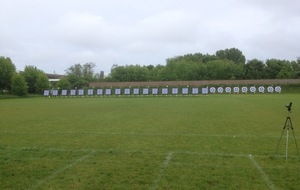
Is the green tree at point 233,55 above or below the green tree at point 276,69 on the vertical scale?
above

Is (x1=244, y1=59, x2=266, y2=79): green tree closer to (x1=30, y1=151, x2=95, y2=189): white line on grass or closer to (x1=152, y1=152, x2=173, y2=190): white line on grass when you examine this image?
(x1=152, y1=152, x2=173, y2=190): white line on grass

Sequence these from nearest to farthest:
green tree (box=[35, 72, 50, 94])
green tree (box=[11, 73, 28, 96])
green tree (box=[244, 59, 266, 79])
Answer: green tree (box=[11, 73, 28, 96]), green tree (box=[35, 72, 50, 94]), green tree (box=[244, 59, 266, 79])

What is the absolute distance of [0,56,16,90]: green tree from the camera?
157 ft

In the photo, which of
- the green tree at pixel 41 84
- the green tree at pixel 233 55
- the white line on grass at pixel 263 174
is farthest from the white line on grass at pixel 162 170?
the green tree at pixel 233 55

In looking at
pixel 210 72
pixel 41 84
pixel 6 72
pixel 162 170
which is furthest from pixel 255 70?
pixel 162 170

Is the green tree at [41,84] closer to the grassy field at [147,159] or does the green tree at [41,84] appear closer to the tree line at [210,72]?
the tree line at [210,72]

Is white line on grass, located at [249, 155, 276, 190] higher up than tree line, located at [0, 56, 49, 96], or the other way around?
tree line, located at [0, 56, 49, 96]

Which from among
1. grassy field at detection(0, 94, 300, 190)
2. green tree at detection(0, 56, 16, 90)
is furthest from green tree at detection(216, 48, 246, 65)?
grassy field at detection(0, 94, 300, 190)

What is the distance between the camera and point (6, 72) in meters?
48.3

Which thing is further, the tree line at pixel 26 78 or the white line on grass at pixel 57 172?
the tree line at pixel 26 78

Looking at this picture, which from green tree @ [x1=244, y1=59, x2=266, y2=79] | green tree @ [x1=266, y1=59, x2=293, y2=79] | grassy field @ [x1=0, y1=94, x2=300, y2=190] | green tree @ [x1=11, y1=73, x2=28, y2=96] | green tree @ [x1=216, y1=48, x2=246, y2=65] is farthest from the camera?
green tree @ [x1=216, y1=48, x2=246, y2=65]

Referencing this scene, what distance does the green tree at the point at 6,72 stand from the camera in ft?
157

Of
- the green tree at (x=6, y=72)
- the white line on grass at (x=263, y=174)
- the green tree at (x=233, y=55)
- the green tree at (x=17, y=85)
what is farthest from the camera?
the green tree at (x=233, y=55)

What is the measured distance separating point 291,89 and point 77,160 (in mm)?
52038
